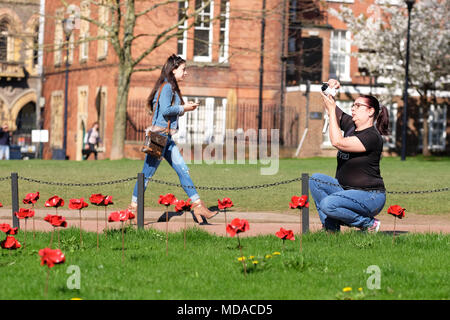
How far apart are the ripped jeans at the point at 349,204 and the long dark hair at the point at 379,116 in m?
0.71

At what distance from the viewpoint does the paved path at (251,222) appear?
10963mm

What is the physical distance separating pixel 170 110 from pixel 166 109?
0.18 feet

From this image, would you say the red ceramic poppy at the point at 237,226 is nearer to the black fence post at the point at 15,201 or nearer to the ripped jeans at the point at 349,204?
the ripped jeans at the point at 349,204

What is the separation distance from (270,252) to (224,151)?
24.3 meters

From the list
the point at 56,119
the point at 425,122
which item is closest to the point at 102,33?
the point at 56,119

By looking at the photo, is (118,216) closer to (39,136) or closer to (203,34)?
(203,34)

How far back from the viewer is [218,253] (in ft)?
28.3

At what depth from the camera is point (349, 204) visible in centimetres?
949

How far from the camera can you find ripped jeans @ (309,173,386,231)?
951 centimetres

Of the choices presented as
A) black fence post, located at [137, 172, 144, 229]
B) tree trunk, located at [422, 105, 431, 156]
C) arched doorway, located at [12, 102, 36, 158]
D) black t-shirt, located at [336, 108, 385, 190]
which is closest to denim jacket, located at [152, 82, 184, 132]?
black fence post, located at [137, 172, 144, 229]

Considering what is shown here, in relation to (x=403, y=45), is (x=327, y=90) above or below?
below

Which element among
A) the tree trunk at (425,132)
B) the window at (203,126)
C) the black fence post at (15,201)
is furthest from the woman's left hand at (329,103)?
the tree trunk at (425,132)

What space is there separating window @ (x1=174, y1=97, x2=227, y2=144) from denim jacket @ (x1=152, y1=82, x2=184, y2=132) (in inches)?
860
